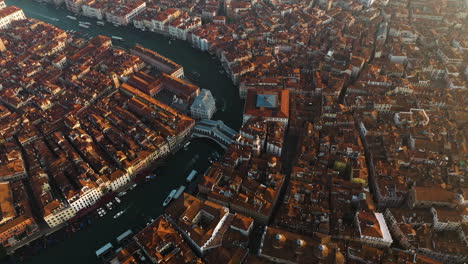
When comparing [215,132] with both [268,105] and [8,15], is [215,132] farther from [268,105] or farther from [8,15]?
[8,15]

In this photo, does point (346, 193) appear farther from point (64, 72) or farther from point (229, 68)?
point (64, 72)

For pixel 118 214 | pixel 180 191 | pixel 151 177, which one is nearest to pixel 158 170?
pixel 151 177

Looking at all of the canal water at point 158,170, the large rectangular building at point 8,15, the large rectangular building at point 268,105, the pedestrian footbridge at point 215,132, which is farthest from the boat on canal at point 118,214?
the large rectangular building at point 8,15

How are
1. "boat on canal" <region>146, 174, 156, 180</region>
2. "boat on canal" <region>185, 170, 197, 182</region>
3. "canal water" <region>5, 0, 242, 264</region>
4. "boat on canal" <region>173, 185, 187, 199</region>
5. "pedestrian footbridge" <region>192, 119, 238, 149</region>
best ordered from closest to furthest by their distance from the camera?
"canal water" <region>5, 0, 242, 264</region>
"boat on canal" <region>173, 185, 187, 199</region>
"boat on canal" <region>185, 170, 197, 182</region>
"boat on canal" <region>146, 174, 156, 180</region>
"pedestrian footbridge" <region>192, 119, 238, 149</region>

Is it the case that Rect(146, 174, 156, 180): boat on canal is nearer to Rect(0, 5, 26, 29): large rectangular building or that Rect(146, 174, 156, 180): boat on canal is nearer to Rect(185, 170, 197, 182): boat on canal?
Rect(185, 170, 197, 182): boat on canal

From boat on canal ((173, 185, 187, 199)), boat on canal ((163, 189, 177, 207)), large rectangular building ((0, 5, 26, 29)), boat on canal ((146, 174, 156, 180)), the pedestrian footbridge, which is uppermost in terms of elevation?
large rectangular building ((0, 5, 26, 29))

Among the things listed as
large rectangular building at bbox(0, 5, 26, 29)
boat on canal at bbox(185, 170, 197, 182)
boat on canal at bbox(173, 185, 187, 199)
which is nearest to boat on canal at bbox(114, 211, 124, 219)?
boat on canal at bbox(173, 185, 187, 199)

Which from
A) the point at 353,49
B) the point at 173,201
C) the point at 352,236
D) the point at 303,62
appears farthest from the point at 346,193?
the point at 353,49
